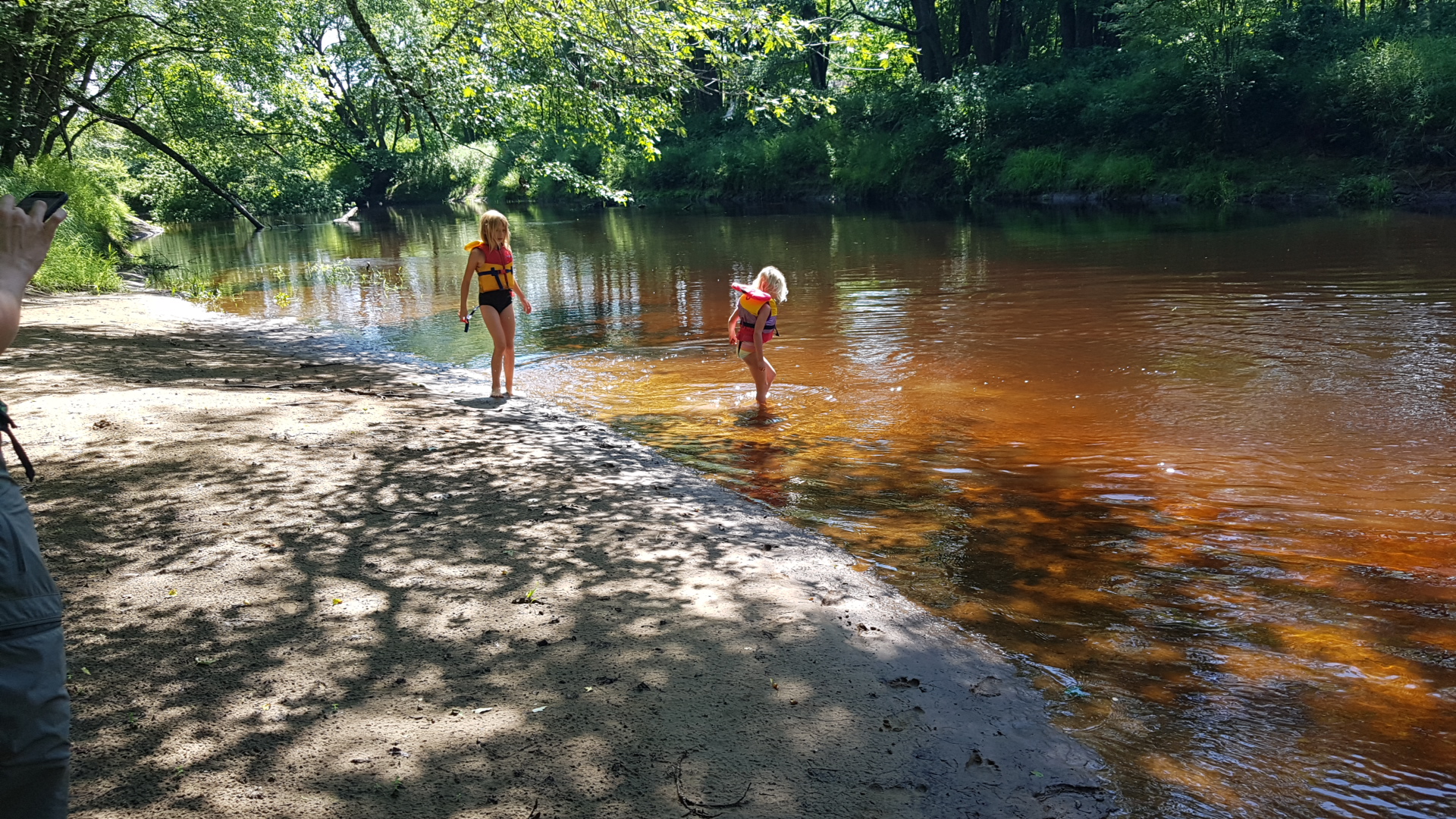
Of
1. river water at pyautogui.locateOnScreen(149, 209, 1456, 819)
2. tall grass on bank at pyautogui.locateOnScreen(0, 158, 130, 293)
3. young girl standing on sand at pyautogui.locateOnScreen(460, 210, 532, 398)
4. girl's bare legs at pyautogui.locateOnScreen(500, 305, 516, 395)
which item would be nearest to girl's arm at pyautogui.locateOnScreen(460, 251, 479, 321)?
young girl standing on sand at pyautogui.locateOnScreen(460, 210, 532, 398)

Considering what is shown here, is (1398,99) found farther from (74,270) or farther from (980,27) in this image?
(74,270)

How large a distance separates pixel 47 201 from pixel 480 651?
240 centimetres

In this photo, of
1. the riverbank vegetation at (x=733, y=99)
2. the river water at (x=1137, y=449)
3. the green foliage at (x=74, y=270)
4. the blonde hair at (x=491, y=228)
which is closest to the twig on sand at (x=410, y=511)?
the river water at (x=1137, y=449)

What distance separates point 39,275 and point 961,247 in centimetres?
1787

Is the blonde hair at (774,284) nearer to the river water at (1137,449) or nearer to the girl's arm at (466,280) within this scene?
the river water at (1137,449)

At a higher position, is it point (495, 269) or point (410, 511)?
point (495, 269)

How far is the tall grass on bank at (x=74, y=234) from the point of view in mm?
16188

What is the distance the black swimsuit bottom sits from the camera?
33.2 ft

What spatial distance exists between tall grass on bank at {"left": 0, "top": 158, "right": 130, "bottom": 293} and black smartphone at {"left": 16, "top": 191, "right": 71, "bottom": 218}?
44.0 ft

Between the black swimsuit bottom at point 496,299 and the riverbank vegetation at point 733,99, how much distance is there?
3079 millimetres

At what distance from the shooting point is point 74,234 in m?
18.2

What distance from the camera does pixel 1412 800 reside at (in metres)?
3.52

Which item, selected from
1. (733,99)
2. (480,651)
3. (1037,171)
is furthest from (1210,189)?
(480,651)

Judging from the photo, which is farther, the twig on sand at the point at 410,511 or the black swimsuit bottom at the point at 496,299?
the black swimsuit bottom at the point at 496,299
